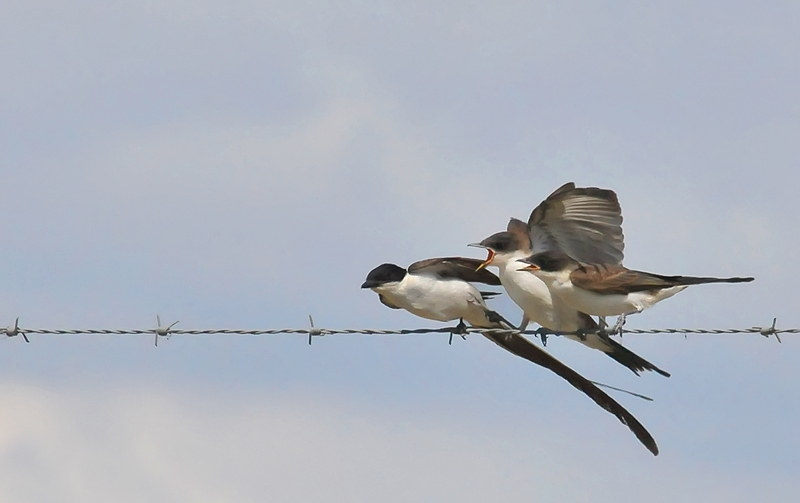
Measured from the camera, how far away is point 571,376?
9438 millimetres

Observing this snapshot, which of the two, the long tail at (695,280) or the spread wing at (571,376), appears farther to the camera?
the spread wing at (571,376)

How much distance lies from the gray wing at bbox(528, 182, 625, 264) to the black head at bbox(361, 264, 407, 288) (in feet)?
3.03

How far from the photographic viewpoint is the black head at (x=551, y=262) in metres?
9.04

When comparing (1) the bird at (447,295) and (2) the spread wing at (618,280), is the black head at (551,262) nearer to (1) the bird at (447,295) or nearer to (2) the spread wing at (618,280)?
(2) the spread wing at (618,280)

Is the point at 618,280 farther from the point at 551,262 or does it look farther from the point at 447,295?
the point at 447,295

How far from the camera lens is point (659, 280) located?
863cm

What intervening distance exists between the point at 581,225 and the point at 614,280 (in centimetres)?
85

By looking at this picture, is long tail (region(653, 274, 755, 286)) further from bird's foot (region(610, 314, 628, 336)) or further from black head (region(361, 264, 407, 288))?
black head (region(361, 264, 407, 288))

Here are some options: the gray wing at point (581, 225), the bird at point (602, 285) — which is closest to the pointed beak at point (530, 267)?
the bird at point (602, 285)

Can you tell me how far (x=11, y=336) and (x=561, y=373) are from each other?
3.60 metres

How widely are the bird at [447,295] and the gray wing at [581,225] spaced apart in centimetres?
50

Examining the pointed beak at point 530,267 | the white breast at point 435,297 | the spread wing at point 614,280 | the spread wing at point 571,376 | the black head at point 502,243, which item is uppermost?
the black head at point 502,243

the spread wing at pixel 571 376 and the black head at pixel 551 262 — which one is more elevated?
the black head at pixel 551 262

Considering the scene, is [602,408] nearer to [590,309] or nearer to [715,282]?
[590,309]
